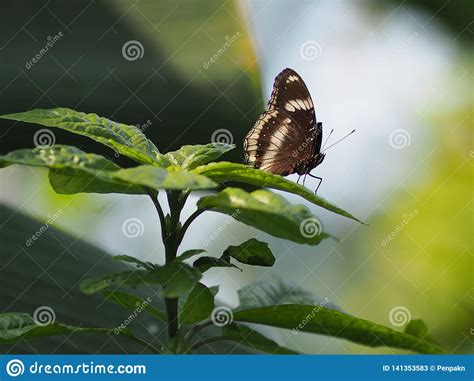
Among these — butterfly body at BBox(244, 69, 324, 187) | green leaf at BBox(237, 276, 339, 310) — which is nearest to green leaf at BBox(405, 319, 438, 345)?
green leaf at BBox(237, 276, 339, 310)

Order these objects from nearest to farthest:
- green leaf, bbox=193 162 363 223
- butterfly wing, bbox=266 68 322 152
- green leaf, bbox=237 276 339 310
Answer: green leaf, bbox=193 162 363 223
green leaf, bbox=237 276 339 310
butterfly wing, bbox=266 68 322 152

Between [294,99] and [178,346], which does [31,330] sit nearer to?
[178,346]

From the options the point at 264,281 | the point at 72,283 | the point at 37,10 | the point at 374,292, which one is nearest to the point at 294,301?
the point at 264,281

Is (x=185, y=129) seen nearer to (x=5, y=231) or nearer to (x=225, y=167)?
(x=5, y=231)

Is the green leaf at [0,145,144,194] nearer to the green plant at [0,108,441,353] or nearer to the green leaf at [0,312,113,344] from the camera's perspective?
the green plant at [0,108,441,353]

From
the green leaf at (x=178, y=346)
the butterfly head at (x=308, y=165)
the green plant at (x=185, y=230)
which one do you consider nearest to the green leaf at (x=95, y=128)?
the green plant at (x=185, y=230)

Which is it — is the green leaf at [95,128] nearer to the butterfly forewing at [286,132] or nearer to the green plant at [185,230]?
the green plant at [185,230]

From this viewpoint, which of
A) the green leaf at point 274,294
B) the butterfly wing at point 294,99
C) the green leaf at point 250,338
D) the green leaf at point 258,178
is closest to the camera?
the green leaf at point 258,178
